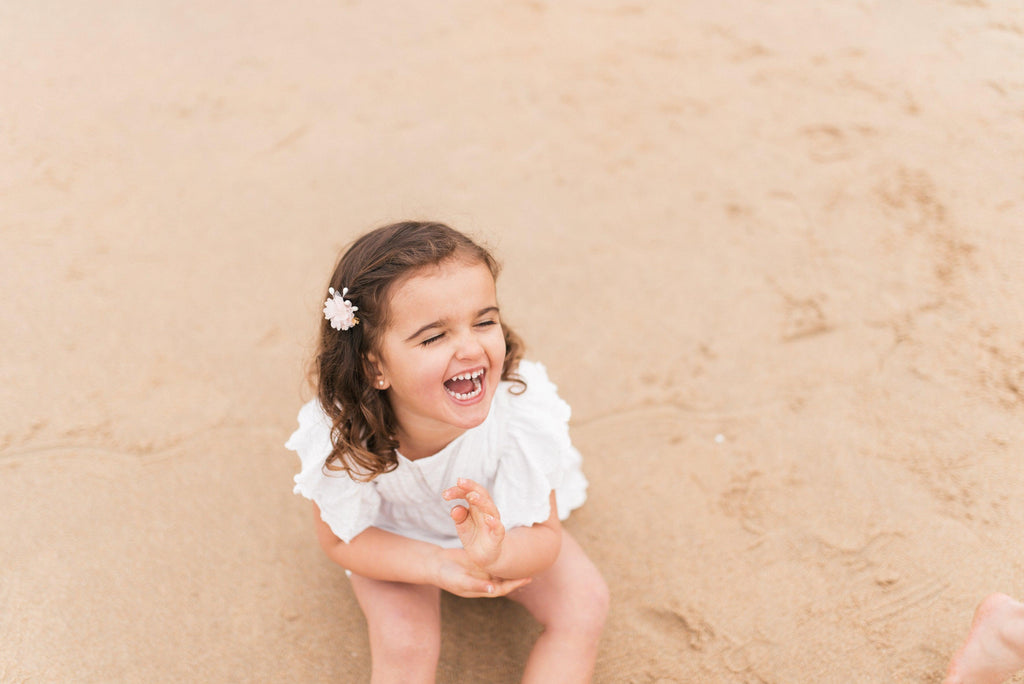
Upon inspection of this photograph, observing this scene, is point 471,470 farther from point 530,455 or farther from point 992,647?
point 992,647

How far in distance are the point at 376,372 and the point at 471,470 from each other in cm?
30

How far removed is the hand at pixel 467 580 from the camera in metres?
1.61

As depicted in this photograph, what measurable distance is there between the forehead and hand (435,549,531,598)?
1.54ft

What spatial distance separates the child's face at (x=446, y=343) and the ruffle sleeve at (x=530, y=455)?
171mm

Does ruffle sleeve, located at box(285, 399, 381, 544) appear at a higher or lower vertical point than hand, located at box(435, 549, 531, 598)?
higher

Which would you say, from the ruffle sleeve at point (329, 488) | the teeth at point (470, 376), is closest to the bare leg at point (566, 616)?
the ruffle sleeve at point (329, 488)

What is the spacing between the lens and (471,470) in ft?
5.65

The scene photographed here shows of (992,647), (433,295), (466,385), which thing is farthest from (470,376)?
(992,647)

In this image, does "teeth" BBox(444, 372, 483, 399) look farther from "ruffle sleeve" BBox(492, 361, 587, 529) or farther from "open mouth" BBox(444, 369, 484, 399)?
"ruffle sleeve" BBox(492, 361, 587, 529)

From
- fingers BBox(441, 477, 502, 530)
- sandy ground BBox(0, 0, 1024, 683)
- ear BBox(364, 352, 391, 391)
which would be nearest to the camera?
fingers BBox(441, 477, 502, 530)

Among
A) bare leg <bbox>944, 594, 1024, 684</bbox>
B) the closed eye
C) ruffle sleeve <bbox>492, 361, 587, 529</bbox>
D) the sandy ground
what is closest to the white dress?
ruffle sleeve <bbox>492, 361, 587, 529</bbox>

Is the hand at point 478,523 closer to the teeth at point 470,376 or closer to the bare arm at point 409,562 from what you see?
the bare arm at point 409,562

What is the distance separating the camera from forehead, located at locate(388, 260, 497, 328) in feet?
4.95

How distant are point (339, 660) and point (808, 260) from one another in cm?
187
